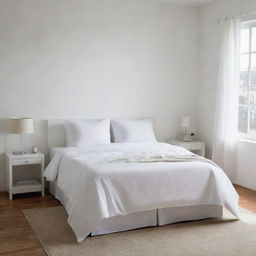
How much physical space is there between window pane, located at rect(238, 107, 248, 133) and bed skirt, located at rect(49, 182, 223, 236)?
170 centimetres

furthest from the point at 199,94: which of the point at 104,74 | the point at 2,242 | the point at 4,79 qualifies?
the point at 2,242

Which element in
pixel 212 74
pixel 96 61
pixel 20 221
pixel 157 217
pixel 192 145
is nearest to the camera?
pixel 157 217

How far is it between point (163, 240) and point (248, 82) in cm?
277

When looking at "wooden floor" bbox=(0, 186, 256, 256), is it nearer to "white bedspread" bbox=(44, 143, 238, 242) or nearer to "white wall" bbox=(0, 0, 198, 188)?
"white bedspread" bbox=(44, 143, 238, 242)

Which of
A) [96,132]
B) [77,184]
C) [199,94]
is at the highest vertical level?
[199,94]

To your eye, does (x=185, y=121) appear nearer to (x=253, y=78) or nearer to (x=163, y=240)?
(x=253, y=78)

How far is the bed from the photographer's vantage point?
3.49m

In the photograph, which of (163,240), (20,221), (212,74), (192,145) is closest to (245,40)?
(212,74)

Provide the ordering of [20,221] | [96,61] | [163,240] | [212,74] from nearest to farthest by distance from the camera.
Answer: [163,240] < [20,221] < [96,61] < [212,74]

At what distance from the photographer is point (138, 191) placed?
361cm

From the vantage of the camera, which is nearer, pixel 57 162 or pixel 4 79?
pixel 57 162

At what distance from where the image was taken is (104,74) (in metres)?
5.55

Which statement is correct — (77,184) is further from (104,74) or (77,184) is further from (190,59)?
(190,59)

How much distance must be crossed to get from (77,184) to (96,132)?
147cm
